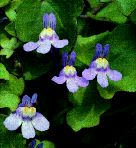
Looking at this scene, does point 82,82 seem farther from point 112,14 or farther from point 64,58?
point 112,14

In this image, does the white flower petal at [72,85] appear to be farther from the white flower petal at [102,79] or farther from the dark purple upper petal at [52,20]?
the dark purple upper petal at [52,20]

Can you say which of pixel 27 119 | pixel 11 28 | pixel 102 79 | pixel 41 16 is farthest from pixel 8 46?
pixel 102 79

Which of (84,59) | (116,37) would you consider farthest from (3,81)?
(116,37)

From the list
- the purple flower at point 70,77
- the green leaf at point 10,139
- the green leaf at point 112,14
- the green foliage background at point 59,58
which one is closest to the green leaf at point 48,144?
the green foliage background at point 59,58

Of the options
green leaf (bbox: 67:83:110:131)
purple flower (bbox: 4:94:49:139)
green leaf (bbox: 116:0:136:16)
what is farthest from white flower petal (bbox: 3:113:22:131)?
green leaf (bbox: 116:0:136:16)

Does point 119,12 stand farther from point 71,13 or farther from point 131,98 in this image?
point 131,98

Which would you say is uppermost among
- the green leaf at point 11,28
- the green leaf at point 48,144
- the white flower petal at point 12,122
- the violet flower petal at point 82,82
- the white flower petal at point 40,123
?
the green leaf at point 11,28

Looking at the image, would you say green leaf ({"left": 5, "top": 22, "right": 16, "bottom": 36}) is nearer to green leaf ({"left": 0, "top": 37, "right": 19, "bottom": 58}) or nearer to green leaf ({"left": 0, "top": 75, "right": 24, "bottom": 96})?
green leaf ({"left": 0, "top": 37, "right": 19, "bottom": 58})
